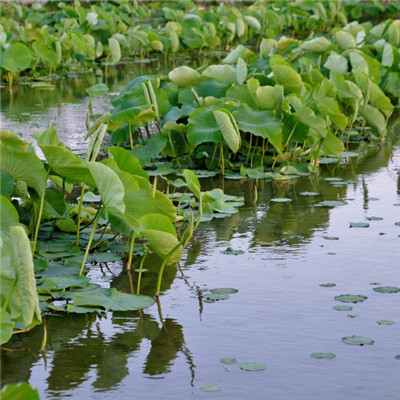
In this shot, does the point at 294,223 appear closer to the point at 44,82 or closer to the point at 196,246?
the point at 196,246

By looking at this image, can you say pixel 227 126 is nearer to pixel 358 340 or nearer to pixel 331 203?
pixel 331 203

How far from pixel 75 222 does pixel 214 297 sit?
2.60ft

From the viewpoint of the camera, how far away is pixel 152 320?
92.9 inches

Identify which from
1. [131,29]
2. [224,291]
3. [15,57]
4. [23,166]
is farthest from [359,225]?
[131,29]

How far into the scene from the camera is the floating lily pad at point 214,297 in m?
2.50

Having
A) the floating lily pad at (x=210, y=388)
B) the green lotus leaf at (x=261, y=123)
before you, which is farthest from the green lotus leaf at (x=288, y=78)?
the floating lily pad at (x=210, y=388)

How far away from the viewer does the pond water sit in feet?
6.48

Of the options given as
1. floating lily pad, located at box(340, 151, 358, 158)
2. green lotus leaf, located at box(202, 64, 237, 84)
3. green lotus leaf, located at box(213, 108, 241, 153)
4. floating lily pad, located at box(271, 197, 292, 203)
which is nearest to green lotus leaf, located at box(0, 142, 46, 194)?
green lotus leaf, located at box(213, 108, 241, 153)

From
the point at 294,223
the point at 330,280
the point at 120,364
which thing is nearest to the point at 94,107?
the point at 294,223

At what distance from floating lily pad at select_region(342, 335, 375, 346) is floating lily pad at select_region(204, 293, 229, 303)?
42cm

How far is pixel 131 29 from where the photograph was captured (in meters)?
9.13

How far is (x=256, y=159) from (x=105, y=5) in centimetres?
740

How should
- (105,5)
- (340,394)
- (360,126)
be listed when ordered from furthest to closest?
1. (105,5)
2. (360,126)
3. (340,394)

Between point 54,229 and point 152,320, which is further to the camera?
point 54,229
